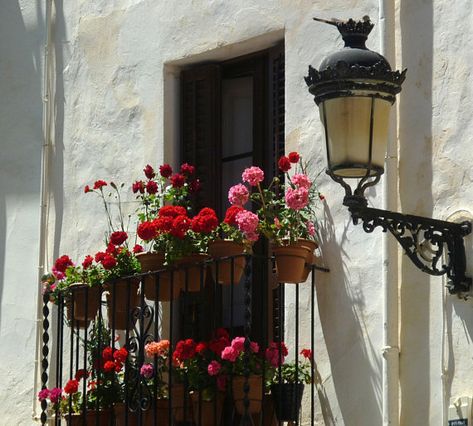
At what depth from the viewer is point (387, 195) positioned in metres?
9.07

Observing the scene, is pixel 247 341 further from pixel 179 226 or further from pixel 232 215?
pixel 179 226

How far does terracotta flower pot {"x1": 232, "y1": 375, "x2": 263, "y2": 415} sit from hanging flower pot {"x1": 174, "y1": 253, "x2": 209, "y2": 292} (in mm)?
587

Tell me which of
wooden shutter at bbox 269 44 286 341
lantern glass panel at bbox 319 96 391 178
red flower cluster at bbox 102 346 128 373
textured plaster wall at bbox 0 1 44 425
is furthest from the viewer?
textured plaster wall at bbox 0 1 44 425

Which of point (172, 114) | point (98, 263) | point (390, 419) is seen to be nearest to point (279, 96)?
point (172, 114)

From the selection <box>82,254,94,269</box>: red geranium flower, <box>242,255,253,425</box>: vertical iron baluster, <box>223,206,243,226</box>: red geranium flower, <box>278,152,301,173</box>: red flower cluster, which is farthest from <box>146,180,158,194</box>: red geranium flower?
<box>242,255,253,425</box>: vertical iron baluster

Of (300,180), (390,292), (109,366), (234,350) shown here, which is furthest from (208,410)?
(300,180)

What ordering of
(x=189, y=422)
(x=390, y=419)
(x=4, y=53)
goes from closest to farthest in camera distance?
(x=390, y=419) → (x=189, y=422) → (x=4, y=53)

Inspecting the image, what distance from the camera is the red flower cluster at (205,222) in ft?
30.7

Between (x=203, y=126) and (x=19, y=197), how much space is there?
1.68m

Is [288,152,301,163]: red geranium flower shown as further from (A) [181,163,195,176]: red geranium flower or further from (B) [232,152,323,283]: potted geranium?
(A) [181,163,195,176]: red geranium flower

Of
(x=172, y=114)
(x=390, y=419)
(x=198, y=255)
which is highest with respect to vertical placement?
(x=172, y=114)

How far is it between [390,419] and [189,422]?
3.85 feet

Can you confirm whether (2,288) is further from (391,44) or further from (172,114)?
(391,44)

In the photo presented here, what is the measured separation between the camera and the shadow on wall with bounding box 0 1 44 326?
11.6 metres
